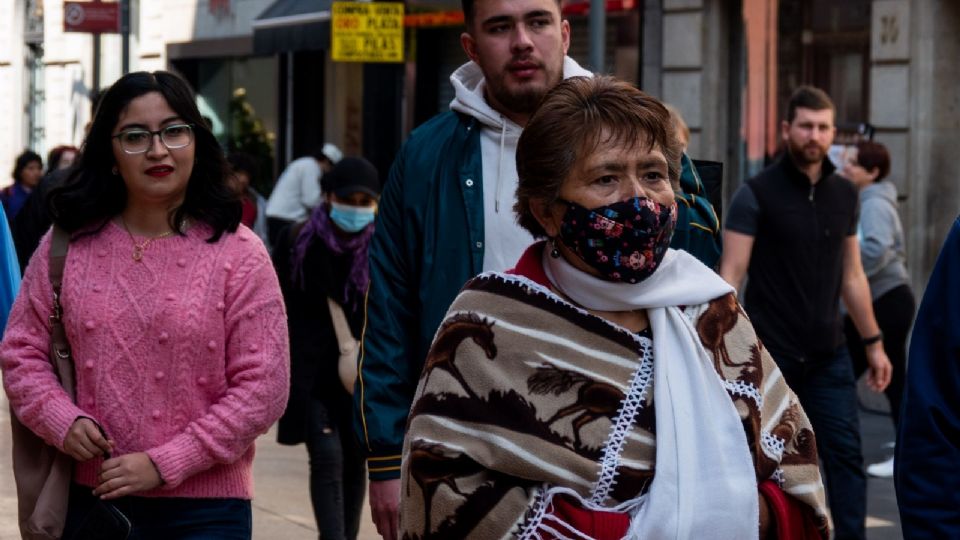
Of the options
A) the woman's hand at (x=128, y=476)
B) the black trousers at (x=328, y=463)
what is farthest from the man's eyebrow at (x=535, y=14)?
the black trousers at (x=328, y=463)

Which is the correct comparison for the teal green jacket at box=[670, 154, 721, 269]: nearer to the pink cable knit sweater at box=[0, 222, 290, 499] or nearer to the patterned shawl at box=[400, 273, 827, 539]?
the patterned shawl at box=[400, 273, 827, 539]

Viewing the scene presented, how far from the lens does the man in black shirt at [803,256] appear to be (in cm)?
799

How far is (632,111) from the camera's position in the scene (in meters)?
3.31

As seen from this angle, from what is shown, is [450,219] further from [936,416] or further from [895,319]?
[895,319]

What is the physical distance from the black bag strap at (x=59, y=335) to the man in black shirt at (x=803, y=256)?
390 cm

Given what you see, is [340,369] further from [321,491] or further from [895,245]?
[895,245]

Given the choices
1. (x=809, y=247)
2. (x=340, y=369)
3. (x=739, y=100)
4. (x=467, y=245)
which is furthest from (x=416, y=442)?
(x=739, y=100)

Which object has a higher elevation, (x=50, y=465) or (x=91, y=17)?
(x=91, y=17)

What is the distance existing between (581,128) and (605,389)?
0.47 m

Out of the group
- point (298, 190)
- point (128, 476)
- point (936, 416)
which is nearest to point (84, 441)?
point (128, 476)

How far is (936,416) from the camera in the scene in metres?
3.20

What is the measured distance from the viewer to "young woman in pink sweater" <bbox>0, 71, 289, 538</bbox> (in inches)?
182

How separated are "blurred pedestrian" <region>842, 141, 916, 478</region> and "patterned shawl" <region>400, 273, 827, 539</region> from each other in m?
7.45

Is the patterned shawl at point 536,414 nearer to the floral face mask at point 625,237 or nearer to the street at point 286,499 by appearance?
the floral face mask at point 625,237
